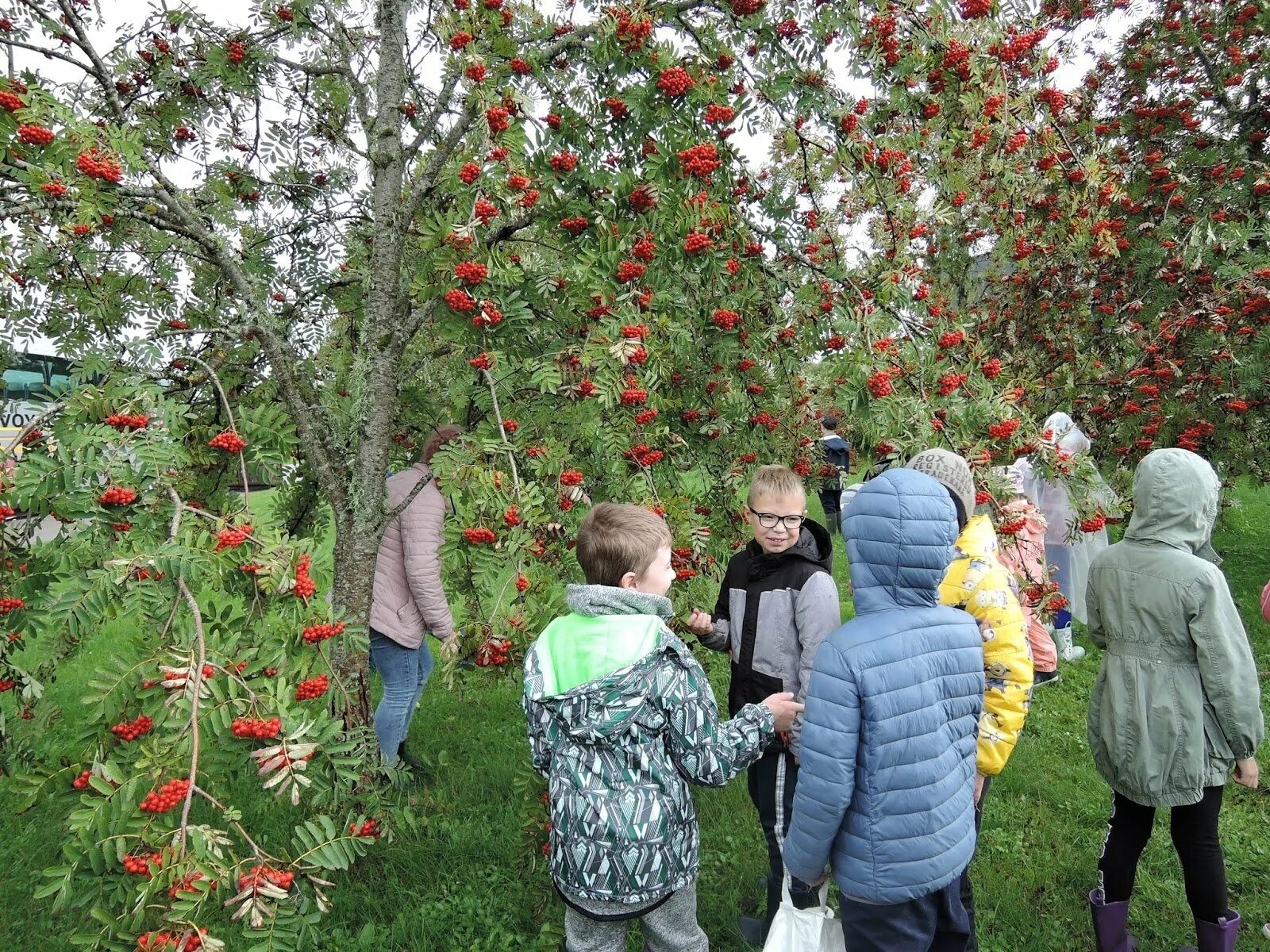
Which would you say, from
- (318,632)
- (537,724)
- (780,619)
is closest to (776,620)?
(780,619)

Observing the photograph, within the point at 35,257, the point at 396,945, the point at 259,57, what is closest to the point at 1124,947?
the point at 396,945

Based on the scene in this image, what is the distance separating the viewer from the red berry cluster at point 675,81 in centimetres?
218

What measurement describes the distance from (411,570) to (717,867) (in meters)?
1.77

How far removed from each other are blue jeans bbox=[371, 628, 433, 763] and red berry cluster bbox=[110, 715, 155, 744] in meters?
1.73

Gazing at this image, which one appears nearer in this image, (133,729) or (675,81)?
(133,729)

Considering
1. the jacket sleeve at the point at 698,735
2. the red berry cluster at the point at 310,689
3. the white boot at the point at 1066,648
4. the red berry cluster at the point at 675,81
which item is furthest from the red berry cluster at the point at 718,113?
the white boot at the point at 1066,648

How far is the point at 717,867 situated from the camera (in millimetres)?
2955

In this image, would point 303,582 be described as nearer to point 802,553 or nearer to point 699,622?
point 699,622

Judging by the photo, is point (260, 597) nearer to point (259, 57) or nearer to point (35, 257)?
point (35, 257)

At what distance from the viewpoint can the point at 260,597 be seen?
1751 mm

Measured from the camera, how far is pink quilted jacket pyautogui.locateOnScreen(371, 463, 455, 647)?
3211 millimetres

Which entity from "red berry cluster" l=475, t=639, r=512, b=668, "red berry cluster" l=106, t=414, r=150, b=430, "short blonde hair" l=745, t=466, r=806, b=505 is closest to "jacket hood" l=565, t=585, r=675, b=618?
"red berry cluster" l=475, t=639, r=512, b=668

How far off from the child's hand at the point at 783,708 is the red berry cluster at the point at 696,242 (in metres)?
1.30

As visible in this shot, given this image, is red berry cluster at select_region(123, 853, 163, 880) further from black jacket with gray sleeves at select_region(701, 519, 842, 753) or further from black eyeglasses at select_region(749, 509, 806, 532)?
black eyeglasses at select_region(749, 509, 806, 532)
